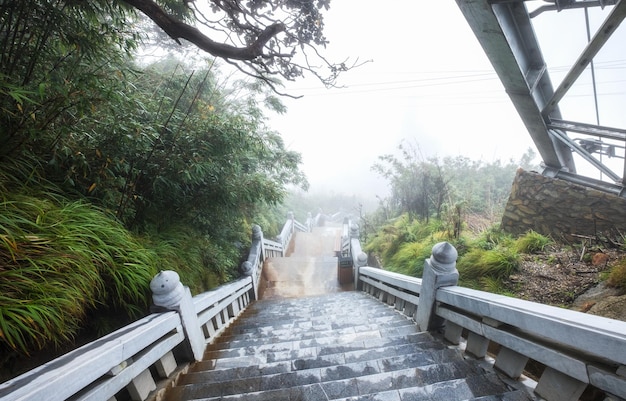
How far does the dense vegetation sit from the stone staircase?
2.71 feet

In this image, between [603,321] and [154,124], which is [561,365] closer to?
[603,321]

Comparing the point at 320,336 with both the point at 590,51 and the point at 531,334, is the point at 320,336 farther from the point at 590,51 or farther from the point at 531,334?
the point at 590,51

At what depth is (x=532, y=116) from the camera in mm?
3387

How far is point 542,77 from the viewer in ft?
10.6

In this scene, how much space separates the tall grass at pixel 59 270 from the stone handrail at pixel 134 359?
291mm

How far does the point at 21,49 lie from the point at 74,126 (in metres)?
0.55

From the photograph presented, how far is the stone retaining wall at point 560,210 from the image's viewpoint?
315 cm

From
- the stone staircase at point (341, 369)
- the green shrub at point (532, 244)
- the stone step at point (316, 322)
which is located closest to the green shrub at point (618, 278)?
the green shrub at point (532, 244)

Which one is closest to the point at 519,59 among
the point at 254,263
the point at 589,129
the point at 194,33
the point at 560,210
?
the point at 589,129

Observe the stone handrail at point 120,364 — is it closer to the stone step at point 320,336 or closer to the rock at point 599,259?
the stone step at point 320,336

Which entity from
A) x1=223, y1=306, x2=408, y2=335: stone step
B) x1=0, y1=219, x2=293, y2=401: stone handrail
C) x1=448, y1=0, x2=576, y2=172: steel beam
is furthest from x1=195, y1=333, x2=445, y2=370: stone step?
x1=448, y1=0, x2=576, y2=172: steel beam

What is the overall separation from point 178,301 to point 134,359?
0.42 meters

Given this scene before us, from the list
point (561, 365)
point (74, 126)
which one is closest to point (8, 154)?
point (74, 126)

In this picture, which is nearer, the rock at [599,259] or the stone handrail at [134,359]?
the stone handrail at [134,359]
